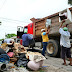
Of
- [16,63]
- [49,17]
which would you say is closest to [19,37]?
[49,17]

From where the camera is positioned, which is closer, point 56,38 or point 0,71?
point 0,71

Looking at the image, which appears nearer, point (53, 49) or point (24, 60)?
point (24, 60)

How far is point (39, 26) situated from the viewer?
6.31 metres

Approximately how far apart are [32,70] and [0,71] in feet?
2.98

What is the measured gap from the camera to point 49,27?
535cm

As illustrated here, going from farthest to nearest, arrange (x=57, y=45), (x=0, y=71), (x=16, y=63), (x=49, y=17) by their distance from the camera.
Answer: (x=49, y=17) → (x=57, y=45) → (x=16, y=63) → (x=0, y=71)

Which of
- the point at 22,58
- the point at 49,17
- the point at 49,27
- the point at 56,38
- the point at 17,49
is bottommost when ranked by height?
the point at 22,58

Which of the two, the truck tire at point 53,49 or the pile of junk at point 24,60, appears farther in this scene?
the truck tire at point 53,49

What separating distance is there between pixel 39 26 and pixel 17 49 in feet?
9.58

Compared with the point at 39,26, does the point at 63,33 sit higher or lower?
lower

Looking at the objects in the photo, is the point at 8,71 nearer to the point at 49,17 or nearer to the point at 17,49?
the point at 17,49

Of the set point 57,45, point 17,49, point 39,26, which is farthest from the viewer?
point 39,26

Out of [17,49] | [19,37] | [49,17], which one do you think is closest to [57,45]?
[49,17]

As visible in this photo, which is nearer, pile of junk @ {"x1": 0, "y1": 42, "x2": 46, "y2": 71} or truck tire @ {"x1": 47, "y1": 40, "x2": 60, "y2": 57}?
pile of junk @ {"x1": 0, "y1": 42, "x2": 46, "y2": 71}
